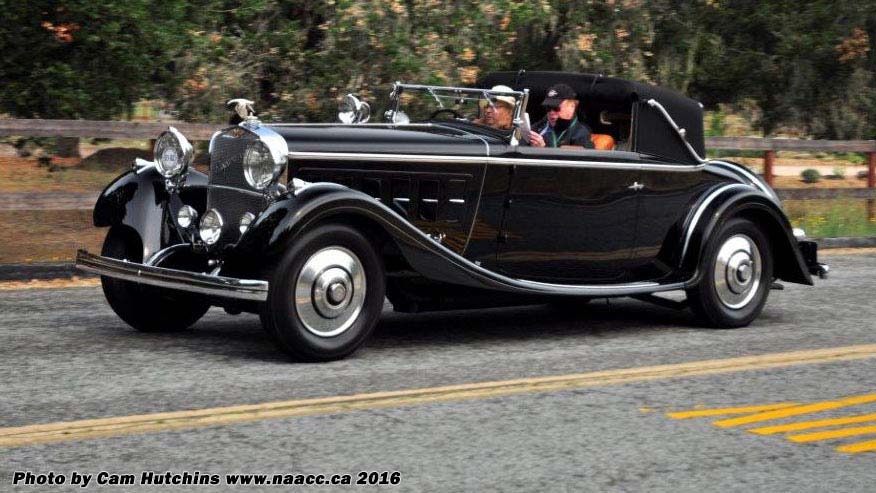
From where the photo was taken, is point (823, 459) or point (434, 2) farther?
point (434, 2)

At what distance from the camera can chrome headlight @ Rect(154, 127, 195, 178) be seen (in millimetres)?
7469

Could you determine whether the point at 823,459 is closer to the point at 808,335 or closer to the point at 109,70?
the point at 808,335

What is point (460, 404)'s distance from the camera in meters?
5.85

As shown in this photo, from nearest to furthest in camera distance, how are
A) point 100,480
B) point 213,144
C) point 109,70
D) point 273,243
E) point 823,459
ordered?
1. point 100,480
2. point 823,459
3. point 273,243
4. point 213,144
5. point 109,70

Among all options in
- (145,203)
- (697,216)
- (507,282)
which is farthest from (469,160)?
(145,203)

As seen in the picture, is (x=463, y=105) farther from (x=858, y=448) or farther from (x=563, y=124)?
(x=858, y=448)

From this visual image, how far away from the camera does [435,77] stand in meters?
14.3

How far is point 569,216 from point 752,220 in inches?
59.7

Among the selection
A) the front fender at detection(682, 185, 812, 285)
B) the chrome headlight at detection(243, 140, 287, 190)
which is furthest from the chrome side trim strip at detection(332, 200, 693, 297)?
the chrome headlight at detection(243, 140, 287, 190)

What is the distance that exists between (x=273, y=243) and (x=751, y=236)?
3.60 m

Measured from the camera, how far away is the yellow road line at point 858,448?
5238mm

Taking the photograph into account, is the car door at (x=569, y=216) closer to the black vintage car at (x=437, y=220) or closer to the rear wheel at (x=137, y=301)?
the black vintage car at (x=437, y=220)

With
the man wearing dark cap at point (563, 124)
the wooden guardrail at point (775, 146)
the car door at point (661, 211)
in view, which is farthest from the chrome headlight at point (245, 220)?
the wooden guardrail at point (775, 146)

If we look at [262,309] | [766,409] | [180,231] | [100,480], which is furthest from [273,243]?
[766,409]
